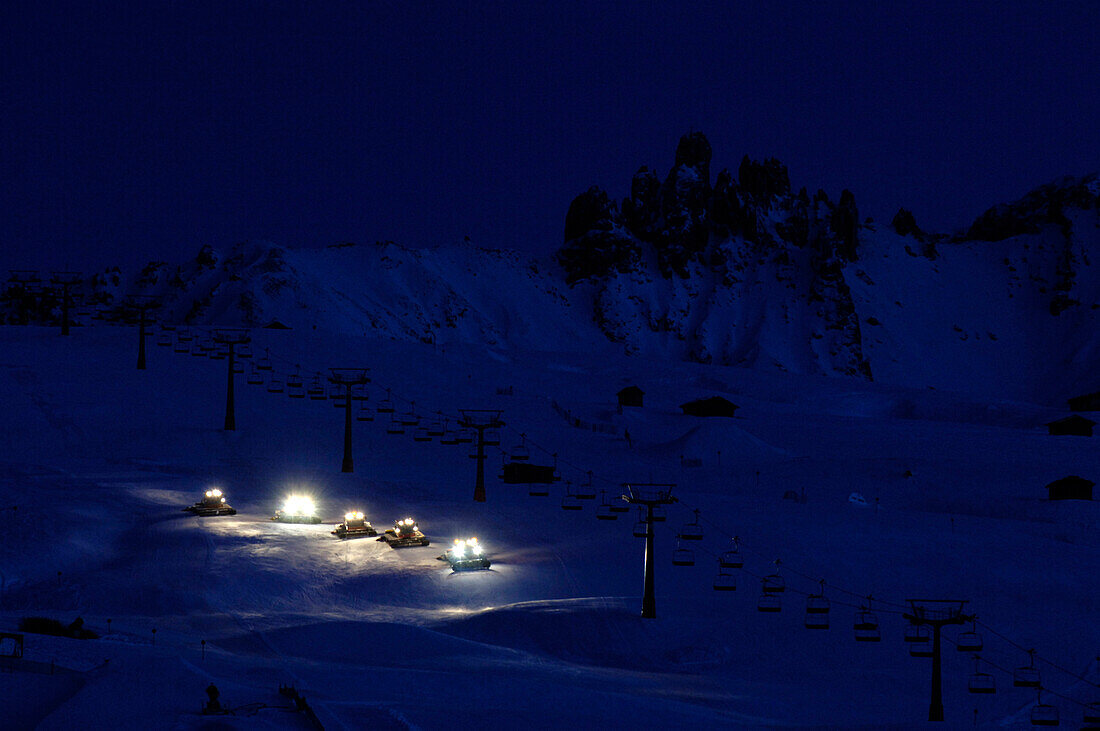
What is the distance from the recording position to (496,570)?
1759 inches

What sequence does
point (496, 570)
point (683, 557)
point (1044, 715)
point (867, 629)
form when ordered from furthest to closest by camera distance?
point (496, 570) → point (683, 557) → point (867, 629) → point (1044, 715)

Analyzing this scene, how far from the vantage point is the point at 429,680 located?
93.8 feet

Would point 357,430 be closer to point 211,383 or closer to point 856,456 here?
point 211,383

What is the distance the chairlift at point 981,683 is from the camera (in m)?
30.9

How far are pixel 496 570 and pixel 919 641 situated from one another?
1717 cm

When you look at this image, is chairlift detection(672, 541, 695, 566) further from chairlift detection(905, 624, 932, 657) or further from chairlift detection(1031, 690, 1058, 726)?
chairlift detection(1031, 690, 1058, 726)

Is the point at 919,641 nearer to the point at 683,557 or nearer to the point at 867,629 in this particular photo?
the point at 867,629

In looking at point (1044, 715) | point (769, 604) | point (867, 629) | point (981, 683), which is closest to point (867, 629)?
point (867, 629)

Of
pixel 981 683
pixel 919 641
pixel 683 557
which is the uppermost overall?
pixel 683 557

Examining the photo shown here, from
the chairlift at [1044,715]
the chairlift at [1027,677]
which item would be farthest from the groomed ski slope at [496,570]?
the chairlift at [1027,677]

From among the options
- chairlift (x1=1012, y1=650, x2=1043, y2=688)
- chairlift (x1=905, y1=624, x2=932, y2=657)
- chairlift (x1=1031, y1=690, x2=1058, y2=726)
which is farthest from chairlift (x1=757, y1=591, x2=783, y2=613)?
chairlift (x1=1031, y1=690, x2=1058, y2=726)

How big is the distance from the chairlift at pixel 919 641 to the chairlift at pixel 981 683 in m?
1.37

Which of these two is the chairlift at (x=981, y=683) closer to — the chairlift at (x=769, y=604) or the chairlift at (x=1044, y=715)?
the chairlift at (x=1044, y=715)

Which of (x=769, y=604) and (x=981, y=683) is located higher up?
(x=769, y=604)
